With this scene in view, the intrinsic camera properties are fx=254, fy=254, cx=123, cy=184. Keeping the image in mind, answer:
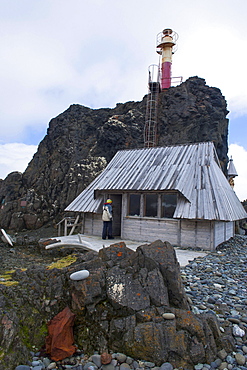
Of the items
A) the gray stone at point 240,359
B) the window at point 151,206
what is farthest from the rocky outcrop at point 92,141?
the gray stone at point 240,359

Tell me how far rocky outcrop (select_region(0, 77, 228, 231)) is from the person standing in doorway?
20.7 m

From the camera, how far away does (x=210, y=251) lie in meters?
12.6

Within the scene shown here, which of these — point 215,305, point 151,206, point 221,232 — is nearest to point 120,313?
point 215,305

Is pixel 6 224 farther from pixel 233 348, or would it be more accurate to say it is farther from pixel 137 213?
pixel 233 348

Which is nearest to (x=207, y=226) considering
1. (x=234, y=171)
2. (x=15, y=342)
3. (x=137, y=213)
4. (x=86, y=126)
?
(x=137, y=213)

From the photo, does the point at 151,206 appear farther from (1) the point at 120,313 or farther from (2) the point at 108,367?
(2) the point at 108,367

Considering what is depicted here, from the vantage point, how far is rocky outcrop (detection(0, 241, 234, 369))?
4125mm

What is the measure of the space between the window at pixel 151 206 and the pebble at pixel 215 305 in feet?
16.3

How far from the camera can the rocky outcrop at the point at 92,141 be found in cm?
3616

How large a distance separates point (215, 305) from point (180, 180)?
29.2ft

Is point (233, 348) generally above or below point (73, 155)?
below

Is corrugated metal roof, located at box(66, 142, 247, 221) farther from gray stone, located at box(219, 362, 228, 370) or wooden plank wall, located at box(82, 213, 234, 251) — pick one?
gray stone, located at box(219, 362, 228, 370)

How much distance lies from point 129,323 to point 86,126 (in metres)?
40.2

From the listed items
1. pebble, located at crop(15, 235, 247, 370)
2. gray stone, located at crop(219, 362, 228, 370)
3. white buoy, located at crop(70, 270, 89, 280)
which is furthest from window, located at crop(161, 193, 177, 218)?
gray stone, located at crop(219, 362, 228, 370)
